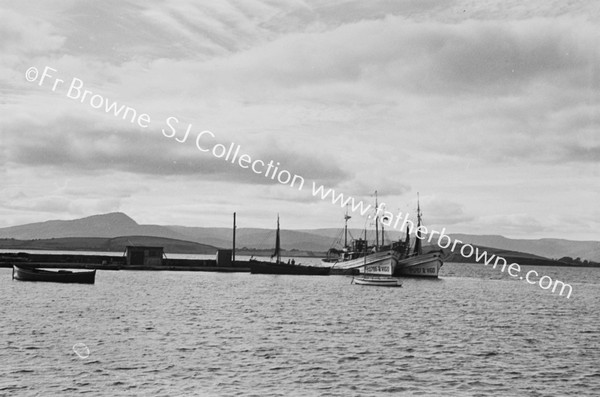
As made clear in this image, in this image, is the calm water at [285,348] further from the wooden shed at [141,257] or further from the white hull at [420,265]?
the white hull at [420,265]

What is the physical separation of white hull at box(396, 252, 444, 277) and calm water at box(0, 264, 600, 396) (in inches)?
2933

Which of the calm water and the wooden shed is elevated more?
the wooden shed

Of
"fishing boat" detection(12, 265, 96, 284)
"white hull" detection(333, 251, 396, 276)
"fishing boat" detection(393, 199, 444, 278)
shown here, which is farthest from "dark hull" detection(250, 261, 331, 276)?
"fishing boat" detection(12, 265, 96, 284)

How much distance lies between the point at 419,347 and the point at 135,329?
70.2 feet

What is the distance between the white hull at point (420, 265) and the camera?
505 ft

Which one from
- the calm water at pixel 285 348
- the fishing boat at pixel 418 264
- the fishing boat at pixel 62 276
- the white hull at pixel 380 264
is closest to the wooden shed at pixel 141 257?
the fishing boat at pixel 62 276

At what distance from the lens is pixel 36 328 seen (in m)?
49.4

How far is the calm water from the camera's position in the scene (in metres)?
32.9

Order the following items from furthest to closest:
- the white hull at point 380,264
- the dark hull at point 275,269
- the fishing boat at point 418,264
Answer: the fishing boat at point 418,264 < the dark hull at point 275,269 < the white hull at point 380,264

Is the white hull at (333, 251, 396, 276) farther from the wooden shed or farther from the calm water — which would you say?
the calm water

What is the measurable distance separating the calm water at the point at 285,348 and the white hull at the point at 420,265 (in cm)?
7451

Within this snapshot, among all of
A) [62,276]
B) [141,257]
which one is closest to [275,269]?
[141,257]

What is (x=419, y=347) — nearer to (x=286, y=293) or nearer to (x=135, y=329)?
(x=135, y=329)

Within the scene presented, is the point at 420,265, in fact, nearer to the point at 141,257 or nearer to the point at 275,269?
the point at 275,269
